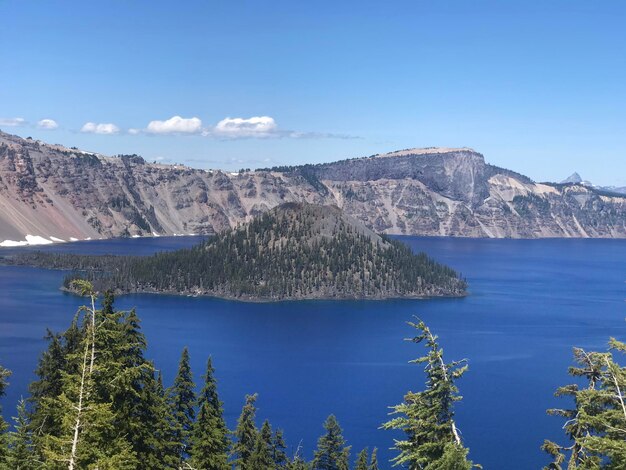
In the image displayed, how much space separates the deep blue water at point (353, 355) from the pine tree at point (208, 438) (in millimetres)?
38425

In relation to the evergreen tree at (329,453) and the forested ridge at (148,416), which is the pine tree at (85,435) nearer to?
the forested ridge at (148,416)

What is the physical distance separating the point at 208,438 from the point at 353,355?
9920 centimetres

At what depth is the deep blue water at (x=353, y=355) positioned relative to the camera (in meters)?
91.8

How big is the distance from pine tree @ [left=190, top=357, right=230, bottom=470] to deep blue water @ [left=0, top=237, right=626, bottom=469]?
1513 inches

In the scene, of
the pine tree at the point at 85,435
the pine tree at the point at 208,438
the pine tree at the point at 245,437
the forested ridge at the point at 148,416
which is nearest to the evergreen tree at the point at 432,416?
the forested ridge at the point at 148,416

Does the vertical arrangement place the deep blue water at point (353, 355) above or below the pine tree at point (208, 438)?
below

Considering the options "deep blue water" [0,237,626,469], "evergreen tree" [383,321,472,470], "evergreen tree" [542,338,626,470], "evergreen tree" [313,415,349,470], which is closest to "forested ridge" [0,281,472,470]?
"evergreen tree" [383,321,472,470]

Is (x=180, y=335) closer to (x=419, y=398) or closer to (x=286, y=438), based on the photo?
(x=286, y=438)

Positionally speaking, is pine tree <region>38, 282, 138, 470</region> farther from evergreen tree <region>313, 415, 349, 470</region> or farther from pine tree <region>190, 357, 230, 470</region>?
evergreen tree <region>313, 415, 349, 470</region>

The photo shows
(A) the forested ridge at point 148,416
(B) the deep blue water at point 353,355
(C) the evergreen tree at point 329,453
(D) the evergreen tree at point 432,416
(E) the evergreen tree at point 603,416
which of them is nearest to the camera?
(E) the evergreen tree at point 603,416

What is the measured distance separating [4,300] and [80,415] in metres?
177

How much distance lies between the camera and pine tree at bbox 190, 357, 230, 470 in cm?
4047

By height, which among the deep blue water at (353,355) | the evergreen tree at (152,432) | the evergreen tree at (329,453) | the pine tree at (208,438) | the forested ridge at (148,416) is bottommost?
the deep blue water at (353,355)

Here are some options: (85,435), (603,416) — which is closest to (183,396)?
(85,435)
